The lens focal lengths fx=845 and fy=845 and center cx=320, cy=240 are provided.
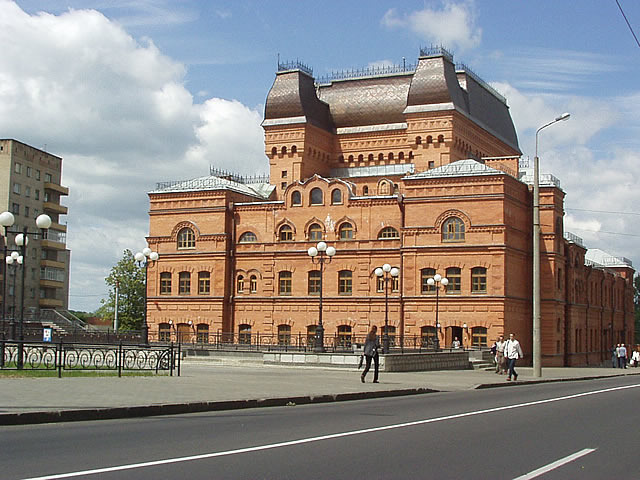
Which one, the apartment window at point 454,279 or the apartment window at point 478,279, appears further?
the apartment window at point 454,279

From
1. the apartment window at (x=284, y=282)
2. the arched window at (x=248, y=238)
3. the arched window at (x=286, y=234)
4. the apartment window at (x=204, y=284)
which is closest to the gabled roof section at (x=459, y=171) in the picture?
the arched window at (x=286, y=234)

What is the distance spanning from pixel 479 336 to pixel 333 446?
4428cm

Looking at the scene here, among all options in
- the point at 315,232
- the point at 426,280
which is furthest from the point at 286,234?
the point at 426,280

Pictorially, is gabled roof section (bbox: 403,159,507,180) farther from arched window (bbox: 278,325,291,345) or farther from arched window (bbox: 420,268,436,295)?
arched window (bbox: 278,325,291,345)

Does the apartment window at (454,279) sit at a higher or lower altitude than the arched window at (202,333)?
higher

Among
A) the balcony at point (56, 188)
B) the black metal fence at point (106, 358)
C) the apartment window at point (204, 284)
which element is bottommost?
the black metal fence at point (106, 358)

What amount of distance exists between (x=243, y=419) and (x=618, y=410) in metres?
7.98

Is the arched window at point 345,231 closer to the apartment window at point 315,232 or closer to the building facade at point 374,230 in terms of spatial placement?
the building facade at point 374,230

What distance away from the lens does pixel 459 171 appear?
184 feet

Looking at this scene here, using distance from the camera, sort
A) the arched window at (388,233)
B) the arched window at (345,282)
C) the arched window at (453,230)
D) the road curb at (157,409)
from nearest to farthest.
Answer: the road curb at (157,409) → the arched window at (453,230) → the arched window at (388,233) → the arched window at (345,282)

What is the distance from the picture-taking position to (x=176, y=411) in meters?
15.4

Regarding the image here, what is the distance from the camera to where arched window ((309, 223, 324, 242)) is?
198 ft

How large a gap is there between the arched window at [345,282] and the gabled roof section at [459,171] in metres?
7.99

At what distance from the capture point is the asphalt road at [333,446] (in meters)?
9.20
